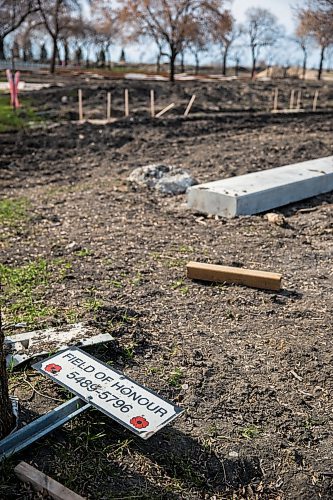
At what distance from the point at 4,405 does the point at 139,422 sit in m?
0.66

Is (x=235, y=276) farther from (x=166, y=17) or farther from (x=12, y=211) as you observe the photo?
(x=166, y=17)

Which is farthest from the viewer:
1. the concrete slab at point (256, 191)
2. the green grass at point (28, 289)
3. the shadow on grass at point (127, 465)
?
the concrete slab at point (256, 191)

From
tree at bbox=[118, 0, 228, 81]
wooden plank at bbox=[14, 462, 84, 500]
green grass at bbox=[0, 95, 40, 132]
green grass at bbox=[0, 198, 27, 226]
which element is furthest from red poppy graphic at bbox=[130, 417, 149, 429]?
tree at bbox=[118, 0, 228, 81]

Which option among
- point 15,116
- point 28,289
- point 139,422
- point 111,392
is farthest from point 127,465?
point 15,116

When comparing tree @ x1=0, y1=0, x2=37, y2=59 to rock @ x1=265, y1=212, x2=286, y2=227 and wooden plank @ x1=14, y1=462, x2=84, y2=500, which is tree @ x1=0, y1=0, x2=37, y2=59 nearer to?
rock @ x1=265, y1=212, x2=286, y2=227

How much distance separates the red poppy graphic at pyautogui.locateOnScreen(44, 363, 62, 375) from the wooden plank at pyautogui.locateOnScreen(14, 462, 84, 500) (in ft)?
2.18

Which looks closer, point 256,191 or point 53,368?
point 53,368

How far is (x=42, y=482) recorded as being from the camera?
8.35 ft

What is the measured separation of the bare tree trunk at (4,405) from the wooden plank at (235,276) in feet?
8.25

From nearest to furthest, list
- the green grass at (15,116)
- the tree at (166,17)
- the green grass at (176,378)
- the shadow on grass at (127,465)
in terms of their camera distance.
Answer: the shadow on grass at (127,465) → the green grass at (176,378) → the green grass at (15,116) → the tree at (166,17)

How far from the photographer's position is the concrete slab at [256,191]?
7.16 metres

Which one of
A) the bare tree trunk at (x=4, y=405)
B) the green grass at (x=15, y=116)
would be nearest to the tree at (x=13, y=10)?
the green grass at (x=15, y=116)

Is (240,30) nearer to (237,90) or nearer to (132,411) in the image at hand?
(237,90)

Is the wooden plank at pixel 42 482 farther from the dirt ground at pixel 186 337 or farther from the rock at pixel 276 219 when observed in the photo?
the rock at pixel 276 219
